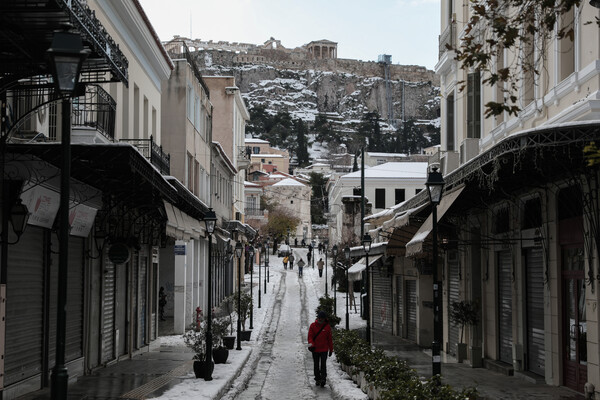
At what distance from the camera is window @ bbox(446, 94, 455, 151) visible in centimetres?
2497

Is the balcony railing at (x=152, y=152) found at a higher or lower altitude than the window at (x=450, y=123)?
lower

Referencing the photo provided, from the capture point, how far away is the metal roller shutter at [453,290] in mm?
23375

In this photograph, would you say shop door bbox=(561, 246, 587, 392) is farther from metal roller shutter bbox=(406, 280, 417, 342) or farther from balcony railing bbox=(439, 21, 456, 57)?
metal roller shutter bbox=(406, 280, 417, 342)

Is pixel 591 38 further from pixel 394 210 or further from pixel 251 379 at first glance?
pixel 394 210

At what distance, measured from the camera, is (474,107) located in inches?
850

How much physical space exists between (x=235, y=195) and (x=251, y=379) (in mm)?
39339

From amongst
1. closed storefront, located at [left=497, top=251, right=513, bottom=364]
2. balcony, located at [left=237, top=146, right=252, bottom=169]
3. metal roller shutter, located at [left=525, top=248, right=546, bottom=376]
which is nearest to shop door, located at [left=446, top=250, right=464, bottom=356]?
closed storefront, located at [left=497, top=251, right=513, bottom=364]

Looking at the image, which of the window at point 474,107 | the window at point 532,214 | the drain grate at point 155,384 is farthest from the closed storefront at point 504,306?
the drain grate at point 155,384

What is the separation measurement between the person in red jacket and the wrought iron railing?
5713 mm

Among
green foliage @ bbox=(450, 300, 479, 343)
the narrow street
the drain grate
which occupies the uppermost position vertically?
green foliage @ bbox=(450, 300, 479, 343)

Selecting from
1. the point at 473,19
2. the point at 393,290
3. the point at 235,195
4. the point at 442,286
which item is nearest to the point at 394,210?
the point at 442,286

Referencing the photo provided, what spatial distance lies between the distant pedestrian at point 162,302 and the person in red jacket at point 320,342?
17566 millimetres

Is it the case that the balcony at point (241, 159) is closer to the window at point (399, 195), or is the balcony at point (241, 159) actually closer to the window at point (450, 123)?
the window at point (399, 195)

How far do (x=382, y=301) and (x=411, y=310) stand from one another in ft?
19.0
